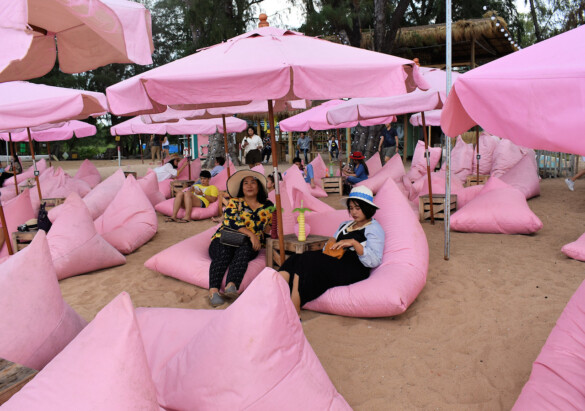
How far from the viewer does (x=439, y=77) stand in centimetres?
562

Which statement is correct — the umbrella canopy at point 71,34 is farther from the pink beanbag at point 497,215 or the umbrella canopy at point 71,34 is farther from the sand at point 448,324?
the pink beanbag at point 497,215

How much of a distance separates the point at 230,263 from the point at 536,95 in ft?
9.12

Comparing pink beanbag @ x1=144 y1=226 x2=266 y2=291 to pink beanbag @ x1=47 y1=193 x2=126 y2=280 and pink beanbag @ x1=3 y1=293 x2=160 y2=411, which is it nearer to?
pink beanbag @ x1=47 y1=193 x2=126 y2=280

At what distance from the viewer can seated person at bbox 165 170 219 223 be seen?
277 inches

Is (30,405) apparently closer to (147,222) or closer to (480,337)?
(480,337)

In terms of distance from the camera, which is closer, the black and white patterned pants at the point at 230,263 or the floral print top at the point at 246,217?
the black and white patterned pants at the point at 230,263

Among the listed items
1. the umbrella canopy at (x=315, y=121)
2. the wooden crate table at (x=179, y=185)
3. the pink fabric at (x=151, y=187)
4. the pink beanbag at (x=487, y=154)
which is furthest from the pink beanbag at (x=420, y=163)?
the pink fabric at (x=151, y=187)

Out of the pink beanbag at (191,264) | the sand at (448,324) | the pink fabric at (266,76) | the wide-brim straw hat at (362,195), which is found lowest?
the sand at (448,324)

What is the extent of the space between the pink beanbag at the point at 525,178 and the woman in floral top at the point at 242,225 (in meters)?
4.49

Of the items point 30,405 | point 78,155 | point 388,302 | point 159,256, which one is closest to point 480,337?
point 388,302

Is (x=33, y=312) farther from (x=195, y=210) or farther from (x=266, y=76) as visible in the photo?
(x=195, y=210)

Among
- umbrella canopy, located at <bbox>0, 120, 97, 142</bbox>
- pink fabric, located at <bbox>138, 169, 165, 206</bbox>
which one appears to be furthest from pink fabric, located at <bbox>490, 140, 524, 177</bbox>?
umbrella canopy, located at <bbox>0, 120, 97, 142</bbox>

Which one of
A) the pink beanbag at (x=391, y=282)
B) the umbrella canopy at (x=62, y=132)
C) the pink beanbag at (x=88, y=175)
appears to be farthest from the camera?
the umbrella canopy at (x=62, y=132)

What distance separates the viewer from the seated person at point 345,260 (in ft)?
10.7
